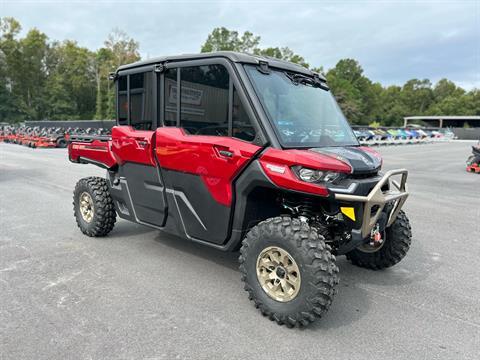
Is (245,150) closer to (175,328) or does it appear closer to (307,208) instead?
(307,208)

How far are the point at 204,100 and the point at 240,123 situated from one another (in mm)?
507

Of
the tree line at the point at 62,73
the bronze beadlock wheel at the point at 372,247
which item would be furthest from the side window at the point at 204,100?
the tree line at the point at 62,73

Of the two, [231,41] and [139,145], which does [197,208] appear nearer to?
[139,145]

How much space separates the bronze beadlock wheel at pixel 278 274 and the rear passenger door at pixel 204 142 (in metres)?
0.54

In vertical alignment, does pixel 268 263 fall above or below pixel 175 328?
above

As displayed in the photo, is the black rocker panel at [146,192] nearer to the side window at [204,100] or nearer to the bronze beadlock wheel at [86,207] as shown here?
the side window at [204,100]

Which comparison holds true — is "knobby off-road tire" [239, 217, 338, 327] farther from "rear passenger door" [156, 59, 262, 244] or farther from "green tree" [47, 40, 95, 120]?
"green tree" [47, 40, 95, 120]

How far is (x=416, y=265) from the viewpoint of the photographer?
464 cm

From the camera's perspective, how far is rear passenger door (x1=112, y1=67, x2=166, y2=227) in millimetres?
4219

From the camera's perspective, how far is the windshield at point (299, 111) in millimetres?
3414

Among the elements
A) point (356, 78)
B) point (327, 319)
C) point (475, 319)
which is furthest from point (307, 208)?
point (356, 78)

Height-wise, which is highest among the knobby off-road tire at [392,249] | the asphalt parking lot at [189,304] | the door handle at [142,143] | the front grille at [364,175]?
the door handle at [142,143]

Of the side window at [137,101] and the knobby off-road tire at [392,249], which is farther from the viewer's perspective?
the side window at [137,101]

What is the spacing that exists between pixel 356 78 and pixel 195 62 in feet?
335
